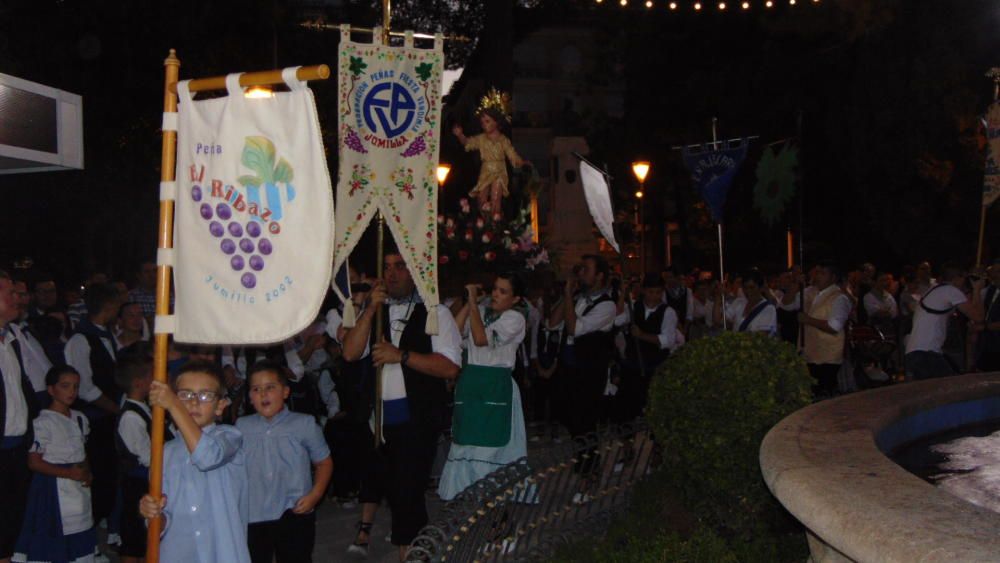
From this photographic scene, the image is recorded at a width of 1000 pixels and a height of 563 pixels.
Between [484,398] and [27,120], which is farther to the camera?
[484,398]

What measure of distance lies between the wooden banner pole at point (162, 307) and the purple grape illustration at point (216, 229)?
0.19 m

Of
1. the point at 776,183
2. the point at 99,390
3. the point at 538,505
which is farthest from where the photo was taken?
the point at 776,183

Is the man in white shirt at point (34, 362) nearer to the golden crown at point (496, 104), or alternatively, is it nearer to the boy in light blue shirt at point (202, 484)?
the boy in light blue shirt at point (202, 484)

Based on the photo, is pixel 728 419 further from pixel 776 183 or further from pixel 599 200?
pixel 776 183

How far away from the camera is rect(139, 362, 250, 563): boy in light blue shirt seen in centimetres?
459

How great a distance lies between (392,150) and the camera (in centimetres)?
692

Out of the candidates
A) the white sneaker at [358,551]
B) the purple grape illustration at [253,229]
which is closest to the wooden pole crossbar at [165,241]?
the purple grape illustration at [253,229]

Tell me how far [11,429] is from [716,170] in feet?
30.9

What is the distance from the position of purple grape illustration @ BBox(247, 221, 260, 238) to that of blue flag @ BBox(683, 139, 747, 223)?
31.5 ft

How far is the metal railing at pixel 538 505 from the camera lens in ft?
16.8

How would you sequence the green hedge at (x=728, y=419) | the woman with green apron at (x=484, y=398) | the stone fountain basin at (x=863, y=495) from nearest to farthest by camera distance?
the stone fountain basin at (x=863, y=495) < the green hedge at (x=728, y=419) < the woman with green apron at (x=484, y=398)

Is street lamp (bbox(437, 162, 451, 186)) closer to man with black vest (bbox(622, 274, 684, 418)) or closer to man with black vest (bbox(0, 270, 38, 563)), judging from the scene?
man with black vest (bbox(622, 274, 684, 418))

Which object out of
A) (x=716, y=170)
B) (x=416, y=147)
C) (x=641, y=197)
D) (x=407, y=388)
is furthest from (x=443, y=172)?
(x=641, y=197)

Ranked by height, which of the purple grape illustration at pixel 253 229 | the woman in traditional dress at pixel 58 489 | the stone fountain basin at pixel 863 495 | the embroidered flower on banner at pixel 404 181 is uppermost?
the embroidered flower on banner at pixel 404 181
